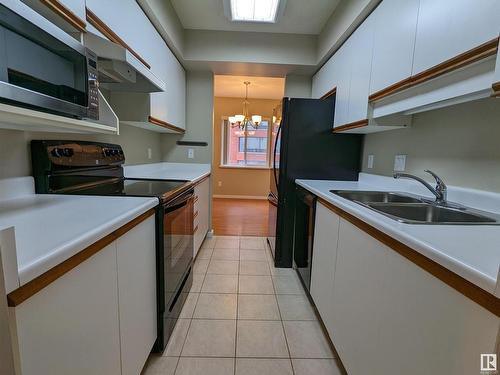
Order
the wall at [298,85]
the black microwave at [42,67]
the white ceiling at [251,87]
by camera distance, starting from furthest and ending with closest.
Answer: the white ceiling at [251,87]
the wall at [298,85]
the black microwave at [42,67]

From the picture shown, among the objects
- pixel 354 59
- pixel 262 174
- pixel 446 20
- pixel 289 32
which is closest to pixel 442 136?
pixel 446 20

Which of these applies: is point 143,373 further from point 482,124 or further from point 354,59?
point 354,59

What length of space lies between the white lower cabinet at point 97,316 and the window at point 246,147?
523 centimetres

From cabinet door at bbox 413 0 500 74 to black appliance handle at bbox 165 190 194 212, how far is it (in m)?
1.41

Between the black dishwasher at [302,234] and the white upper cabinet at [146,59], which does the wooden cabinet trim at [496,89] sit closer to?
the black dishwasher at [302,234]

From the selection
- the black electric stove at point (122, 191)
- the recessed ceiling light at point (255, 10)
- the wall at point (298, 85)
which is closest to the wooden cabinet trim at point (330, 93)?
the wall at point (298, 85)

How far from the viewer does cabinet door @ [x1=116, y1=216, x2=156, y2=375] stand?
97 centimetres

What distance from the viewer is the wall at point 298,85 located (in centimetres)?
318

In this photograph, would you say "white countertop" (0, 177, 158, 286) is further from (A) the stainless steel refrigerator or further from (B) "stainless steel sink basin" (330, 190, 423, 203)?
(A) the stainless steel refrigerator

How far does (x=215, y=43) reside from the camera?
2.79 meters

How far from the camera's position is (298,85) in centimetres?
320

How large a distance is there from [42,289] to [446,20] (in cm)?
167

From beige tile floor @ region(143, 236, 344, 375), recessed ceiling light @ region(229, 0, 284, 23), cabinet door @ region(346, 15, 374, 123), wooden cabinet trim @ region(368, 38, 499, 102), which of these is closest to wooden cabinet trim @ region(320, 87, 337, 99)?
cabinet door @ region(346, 15, 374, 123)

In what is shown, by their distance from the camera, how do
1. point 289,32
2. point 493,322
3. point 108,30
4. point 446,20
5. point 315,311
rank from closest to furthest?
point 493,322 → point 446,20 → point 108,30 → point 315,311 → point 289,32
